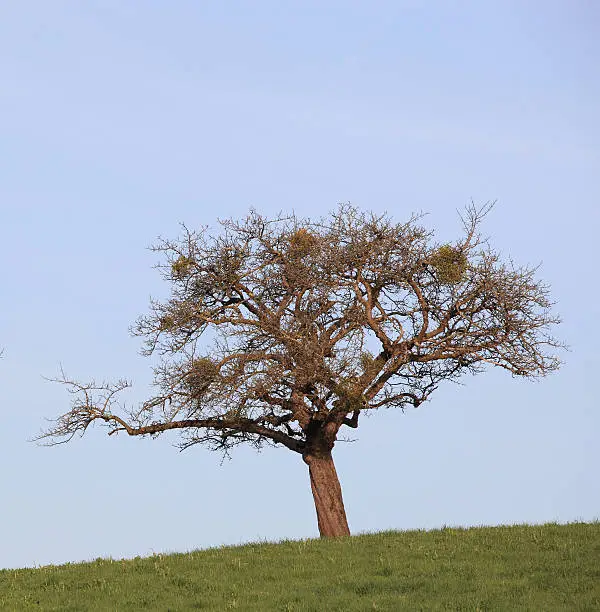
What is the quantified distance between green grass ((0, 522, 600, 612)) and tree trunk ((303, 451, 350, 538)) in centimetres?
294

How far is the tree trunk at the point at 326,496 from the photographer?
98.2 feet

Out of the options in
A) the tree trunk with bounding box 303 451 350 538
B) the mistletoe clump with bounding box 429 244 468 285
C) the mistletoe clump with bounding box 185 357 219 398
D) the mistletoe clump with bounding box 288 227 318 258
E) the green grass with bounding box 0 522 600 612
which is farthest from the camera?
the mistletoe clump with bounding box 288 227 318 258

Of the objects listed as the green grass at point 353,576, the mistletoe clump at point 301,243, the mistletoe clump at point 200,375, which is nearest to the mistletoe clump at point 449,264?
the mistletoe clump at point 301,243

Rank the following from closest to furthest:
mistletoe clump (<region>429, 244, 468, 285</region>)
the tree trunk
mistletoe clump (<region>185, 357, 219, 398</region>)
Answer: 1. mistletoe clump (<region>185, 357, 219, 398</region>)
2. the tree trunk
3. mistletoe clump (<region>429, 244, 468, 285</region>)

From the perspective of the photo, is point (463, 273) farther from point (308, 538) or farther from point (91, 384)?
point (91, 384)

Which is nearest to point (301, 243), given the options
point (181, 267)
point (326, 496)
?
point (181, 267)

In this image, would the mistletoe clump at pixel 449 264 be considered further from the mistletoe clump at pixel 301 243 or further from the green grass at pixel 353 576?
the green grass at pixel 353 576

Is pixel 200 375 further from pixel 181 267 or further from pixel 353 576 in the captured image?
pixel 353 576

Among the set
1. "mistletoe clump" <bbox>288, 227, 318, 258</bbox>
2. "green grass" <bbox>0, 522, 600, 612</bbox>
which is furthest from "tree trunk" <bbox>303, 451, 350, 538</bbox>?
"mistletoe clump" <bbox>288, 227, 318, 258</bbox>

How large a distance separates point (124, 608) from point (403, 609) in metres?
6.57

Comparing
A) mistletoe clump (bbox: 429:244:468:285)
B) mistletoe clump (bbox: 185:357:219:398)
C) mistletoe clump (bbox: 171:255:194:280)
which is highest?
mistletoe clump (bbox: 171:255:194:280)

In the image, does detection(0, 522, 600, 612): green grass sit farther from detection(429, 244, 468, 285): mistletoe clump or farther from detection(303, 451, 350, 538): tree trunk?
detection(429, 244, 468, 285): mistletoe clump

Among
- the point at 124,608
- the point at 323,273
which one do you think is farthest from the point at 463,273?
the point at 124,608

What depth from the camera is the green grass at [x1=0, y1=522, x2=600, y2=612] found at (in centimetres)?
1964
